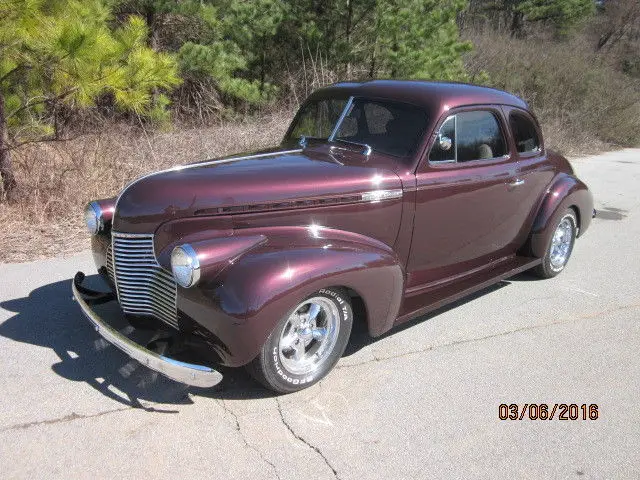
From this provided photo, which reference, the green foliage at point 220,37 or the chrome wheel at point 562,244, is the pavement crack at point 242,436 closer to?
the chrome wheel at point 562,244

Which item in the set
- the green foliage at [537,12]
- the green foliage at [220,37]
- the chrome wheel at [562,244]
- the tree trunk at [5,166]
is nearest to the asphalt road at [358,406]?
the chrome wheel at [562,244]

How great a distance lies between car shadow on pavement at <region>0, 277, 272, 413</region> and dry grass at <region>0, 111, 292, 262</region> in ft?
4.69

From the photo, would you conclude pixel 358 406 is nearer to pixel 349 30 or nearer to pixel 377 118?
pixel 377 118

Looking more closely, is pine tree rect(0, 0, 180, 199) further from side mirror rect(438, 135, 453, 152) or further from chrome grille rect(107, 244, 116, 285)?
side mirror rect(438, 135, 453, 152)

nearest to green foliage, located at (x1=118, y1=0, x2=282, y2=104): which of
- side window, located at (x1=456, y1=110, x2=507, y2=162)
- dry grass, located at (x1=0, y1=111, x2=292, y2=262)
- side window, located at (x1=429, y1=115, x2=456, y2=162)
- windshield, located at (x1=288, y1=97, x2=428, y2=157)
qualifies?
dry grass, located at (x1=0, y1=111, x2=292, y2=262)

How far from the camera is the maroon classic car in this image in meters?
2.98

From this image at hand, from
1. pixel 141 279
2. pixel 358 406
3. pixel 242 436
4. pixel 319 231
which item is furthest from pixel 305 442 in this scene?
pixel 141 279

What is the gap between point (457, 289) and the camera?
421 centimetres

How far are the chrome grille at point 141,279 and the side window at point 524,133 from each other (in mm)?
3107

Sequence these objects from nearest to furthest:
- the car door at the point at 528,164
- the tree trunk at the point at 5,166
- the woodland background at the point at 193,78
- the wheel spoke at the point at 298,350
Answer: the wheel spoke at the point at 298,350
the car door at the point at 528,164
the woodland background at the point at 193,78
the tree trunk at the point at 5,166

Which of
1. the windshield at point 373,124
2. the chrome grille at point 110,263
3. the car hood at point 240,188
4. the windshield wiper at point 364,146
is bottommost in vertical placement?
the chrome grille at point 110,263

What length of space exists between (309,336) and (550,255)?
2.92 meters

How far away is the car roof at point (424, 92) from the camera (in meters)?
4.04

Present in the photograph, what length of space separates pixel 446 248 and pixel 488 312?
81 centimetres
